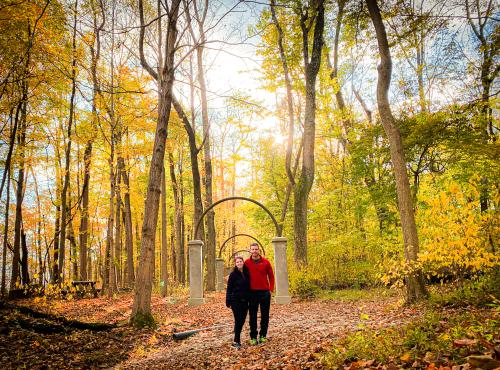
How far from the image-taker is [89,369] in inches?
218

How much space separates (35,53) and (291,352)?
43.5 feet

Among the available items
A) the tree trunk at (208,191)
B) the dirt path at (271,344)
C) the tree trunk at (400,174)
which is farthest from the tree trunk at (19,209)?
the tree trunk at (400,174)

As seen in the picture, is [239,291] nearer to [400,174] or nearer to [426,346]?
[426,346]

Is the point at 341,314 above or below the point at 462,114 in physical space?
below

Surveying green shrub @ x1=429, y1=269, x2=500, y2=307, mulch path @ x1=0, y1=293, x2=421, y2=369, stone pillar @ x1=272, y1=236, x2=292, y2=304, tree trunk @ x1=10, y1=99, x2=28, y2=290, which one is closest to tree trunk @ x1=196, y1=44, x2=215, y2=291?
stone pillar @ x1=272, y1=236, x2=292, y2=304

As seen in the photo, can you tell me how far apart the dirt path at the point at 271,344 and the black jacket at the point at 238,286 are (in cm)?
86

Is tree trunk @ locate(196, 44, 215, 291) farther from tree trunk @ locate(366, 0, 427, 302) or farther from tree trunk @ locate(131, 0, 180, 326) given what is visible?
tree trunk @ locate(366, 0, 427, 302)

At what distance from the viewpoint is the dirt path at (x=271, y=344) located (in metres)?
4.62

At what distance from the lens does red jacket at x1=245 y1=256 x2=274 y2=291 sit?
6.27 meters

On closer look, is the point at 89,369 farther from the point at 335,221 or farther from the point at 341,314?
the point at 335,221

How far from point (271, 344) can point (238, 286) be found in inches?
45.2

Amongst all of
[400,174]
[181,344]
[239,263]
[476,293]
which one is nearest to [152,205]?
[181,344]

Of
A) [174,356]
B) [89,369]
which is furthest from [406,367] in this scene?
[89,369]

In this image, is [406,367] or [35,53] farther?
[35,53]
